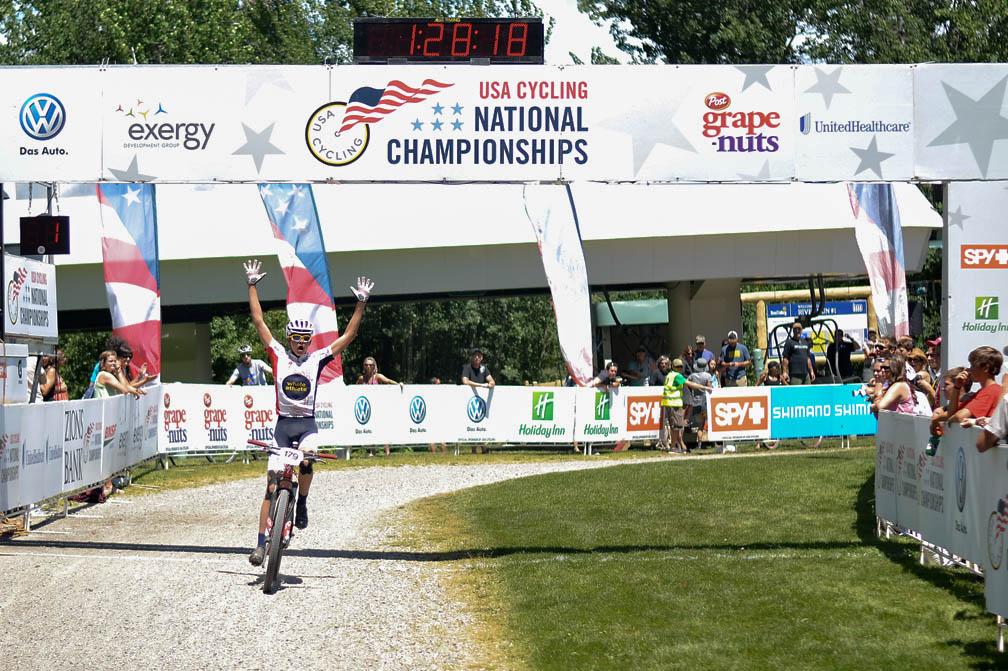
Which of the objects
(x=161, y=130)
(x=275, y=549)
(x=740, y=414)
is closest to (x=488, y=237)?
(x=740, y=414)

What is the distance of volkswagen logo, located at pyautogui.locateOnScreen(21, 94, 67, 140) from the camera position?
1331 cm

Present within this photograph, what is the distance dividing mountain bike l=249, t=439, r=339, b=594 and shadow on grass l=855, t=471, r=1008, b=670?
5134 millimetres

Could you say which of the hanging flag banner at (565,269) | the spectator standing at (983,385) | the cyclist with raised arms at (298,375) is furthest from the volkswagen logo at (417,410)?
the spectator standing at (983,385)

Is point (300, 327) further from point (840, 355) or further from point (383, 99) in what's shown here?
point (840, 355)

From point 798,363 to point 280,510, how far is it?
18495 mm

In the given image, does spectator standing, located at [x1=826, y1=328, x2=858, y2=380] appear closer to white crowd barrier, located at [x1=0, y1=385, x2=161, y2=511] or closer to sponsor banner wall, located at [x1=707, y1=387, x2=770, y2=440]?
sponsor banner wall, located at [x1=707, y1=387, x2=770, y2=440]

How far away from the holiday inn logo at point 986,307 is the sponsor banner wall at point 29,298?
1128 cm

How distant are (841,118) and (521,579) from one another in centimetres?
608

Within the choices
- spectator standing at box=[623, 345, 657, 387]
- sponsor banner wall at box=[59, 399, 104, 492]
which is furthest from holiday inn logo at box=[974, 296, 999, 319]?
spectator standing at box=[623, 345, 657, 387]

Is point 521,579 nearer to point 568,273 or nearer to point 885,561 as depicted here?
point 885,561

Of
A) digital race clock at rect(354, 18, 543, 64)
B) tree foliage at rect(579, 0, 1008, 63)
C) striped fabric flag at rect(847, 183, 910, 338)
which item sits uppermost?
tree foliage at rect(579, 0, 1008, 63)

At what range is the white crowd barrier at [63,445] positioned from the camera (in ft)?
44.0

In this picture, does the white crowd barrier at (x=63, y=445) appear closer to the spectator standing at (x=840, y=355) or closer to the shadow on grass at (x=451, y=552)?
the shadow on grass at (x=451, y=552)

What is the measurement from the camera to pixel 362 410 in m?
24.2
